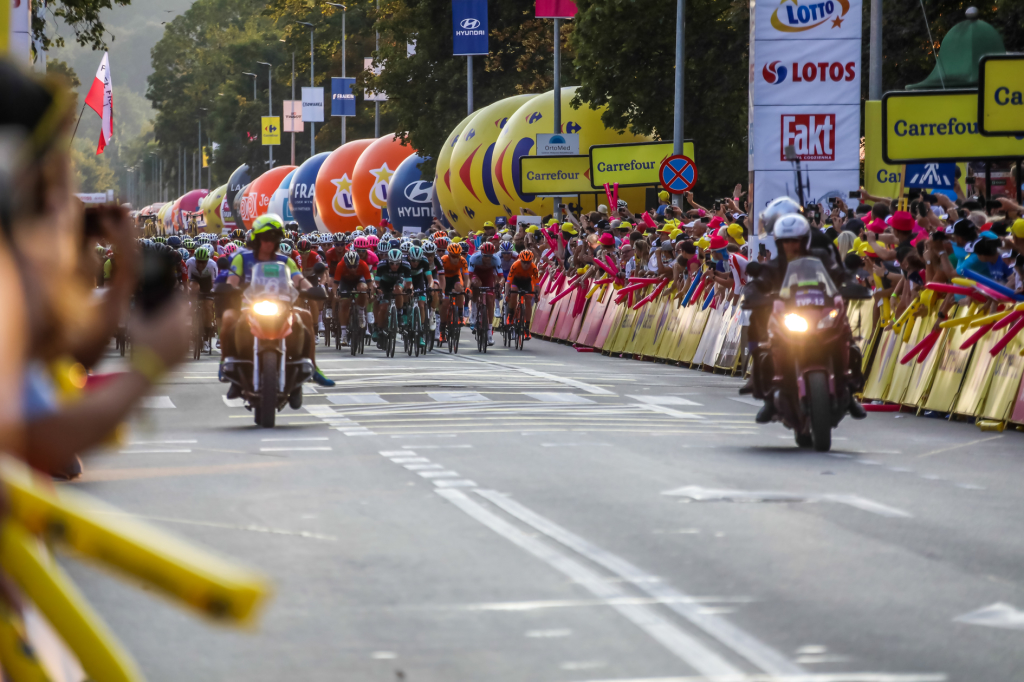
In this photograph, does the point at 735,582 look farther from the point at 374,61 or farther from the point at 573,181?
the point at 374,61

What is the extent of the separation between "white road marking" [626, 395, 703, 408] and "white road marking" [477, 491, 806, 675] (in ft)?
27.4

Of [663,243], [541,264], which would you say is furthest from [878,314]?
[541,264]

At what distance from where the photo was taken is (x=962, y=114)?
24.1 metres

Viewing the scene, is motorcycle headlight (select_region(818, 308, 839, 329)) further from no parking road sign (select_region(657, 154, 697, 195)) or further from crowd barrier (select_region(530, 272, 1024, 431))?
no parking road sign (select_region(657, 154, 697, 195))

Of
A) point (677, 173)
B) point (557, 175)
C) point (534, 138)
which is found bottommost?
point (677, 173)

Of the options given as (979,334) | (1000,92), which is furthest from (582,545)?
(1000,92)

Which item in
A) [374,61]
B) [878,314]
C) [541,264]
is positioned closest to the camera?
[878,314]

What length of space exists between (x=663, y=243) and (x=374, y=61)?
51.2 meters

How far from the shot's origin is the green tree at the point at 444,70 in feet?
222

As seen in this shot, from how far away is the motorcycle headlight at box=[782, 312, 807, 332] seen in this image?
1391 cm

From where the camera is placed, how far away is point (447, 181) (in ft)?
173

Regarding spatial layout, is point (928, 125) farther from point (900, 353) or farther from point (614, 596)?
point (614, 596)

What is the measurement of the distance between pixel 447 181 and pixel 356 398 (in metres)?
33.3

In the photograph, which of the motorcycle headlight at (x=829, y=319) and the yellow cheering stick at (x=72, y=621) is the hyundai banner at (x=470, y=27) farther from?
the yellow cheering stick at (x=72, y=621)
